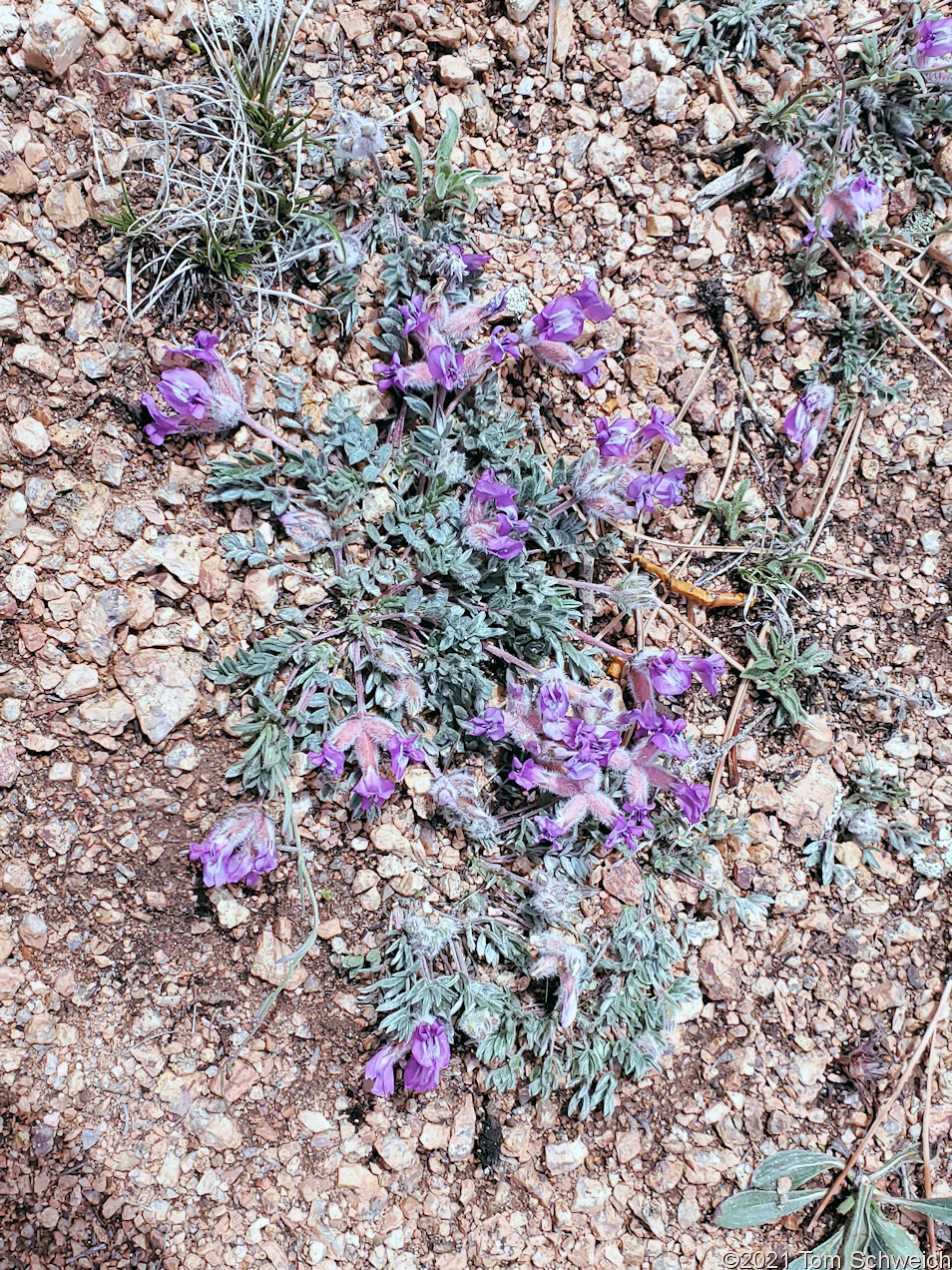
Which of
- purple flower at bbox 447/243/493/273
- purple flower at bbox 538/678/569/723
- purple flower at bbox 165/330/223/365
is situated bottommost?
purple flower at bbox 538/678/569/723

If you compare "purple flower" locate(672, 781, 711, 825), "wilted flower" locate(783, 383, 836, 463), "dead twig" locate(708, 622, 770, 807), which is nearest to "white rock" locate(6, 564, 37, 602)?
"purple flower" locate(672, 781, 711, 825)

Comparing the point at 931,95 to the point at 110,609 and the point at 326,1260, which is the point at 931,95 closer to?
the point at 110,609

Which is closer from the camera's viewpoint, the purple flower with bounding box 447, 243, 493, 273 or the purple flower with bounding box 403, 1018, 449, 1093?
the purple flower with bounding box 403, 1018, 449, 1093

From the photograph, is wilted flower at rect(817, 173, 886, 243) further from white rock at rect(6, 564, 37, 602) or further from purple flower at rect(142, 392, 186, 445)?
white rock at rect(6, 564, 37, 602)

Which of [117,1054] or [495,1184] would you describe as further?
[495,1184]

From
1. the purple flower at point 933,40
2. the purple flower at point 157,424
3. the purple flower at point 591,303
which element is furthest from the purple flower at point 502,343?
the purple flower at point 933,40

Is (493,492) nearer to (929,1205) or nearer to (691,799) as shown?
(691,799)

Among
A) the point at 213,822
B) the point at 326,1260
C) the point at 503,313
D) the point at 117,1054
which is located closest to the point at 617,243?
the point at 503,313
